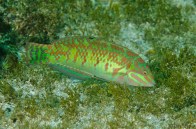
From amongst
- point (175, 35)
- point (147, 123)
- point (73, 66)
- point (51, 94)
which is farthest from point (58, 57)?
point (175, 35)

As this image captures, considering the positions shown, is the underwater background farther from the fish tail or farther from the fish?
the fish tail

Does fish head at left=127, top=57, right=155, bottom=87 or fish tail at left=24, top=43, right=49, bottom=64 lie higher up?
fish tail at left=24, top=43, right=49, bottom=64

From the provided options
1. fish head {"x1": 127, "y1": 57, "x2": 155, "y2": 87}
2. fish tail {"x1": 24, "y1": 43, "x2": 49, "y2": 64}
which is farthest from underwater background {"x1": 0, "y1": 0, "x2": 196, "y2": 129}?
fish tail {"x1": 24, "y1": 43, "x2": 49, "y2": 64}

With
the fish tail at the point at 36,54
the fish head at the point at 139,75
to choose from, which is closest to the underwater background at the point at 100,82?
the fish head at the point at 139,75

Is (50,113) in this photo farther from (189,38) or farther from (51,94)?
(189,38)

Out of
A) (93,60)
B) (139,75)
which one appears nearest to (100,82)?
(93,60)

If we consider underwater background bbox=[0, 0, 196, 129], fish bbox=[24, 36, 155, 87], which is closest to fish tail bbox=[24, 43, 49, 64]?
fish bbox=[24, 36, 155, 87]

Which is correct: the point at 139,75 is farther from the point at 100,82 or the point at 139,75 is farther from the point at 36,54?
the point at 36,54
